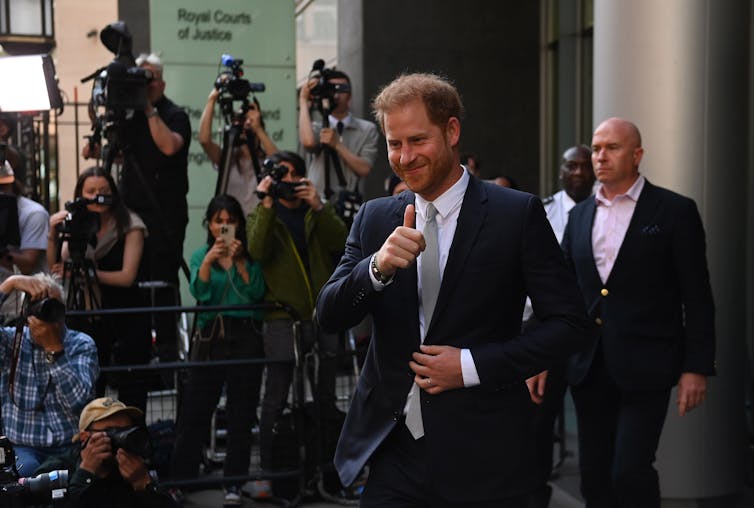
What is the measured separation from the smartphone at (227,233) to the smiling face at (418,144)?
3.58 meters

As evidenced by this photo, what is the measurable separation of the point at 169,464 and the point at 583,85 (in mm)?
6212

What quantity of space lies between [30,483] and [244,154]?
176 inches

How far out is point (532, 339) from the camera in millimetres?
3043

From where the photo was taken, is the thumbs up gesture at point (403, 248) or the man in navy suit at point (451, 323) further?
the man in navy suit at point (451, 323)

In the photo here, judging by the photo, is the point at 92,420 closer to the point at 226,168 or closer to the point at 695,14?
the point at 226,168

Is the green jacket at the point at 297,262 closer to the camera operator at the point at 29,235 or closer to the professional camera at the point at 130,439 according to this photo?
the camera operator at the point at 29,235

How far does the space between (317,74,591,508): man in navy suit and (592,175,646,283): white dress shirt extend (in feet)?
6.69

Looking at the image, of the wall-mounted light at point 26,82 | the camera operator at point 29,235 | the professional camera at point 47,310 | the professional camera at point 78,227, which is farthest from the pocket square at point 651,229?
the camera operator at point 29,235

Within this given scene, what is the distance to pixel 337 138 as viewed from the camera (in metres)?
7.72

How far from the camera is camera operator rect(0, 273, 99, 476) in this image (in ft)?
16.9

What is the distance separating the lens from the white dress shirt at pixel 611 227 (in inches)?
201

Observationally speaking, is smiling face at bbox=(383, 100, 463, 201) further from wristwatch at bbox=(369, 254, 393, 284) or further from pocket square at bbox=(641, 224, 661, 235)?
pocket square at bbox=(641, 224, 661, 235)

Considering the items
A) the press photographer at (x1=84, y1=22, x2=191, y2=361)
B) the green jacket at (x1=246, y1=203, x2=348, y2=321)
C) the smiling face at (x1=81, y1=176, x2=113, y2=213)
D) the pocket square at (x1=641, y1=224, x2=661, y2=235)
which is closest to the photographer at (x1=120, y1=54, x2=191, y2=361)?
the press photographer at (x1=84, y1=22, x2=191, y2=361)

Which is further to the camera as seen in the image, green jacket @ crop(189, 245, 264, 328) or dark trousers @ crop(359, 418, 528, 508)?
green jacket @ crop(189, 245, 264, 328)
